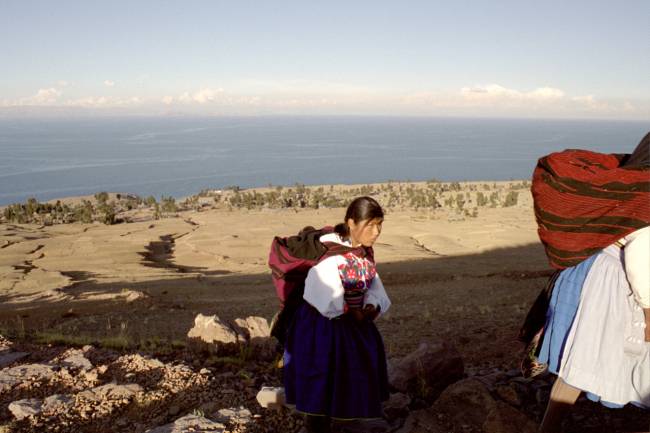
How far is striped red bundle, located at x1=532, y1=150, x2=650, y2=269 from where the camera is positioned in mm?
2658

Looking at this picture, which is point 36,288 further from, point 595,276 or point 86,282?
point 595,276

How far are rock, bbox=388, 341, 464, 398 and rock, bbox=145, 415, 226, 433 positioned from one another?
5.64 feet

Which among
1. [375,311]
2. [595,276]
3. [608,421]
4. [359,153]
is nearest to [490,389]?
[608,421]

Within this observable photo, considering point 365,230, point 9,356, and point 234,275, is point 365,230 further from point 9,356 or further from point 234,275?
point 234,275

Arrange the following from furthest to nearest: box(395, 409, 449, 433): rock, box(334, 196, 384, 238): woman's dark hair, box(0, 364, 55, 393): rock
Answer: box(0, 364, 55, 393): rock < box(395, 409, 449, 433): rock < box(334, 196, 384, 238): woman's dark hair

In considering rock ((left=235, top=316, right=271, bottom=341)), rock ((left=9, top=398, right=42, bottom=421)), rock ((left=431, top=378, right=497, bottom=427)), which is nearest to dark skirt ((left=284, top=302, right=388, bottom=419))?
rock ((left=431, top=378, right=497, bottom=427))

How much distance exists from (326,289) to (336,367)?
53 centimetres

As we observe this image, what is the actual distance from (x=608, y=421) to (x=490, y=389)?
0.87 metres

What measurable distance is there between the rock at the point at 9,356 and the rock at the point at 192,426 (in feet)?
8.73

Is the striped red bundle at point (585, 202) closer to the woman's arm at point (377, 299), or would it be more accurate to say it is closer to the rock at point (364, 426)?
the woman's arm at point (377, 299)

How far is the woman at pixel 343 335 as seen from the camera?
3.23 metres

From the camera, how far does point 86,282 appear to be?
15094 mm

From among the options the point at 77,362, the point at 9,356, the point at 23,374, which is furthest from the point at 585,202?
the point at 9,356

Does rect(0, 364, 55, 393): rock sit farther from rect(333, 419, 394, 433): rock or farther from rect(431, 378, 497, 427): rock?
rect(431, 378, 497, 427): rock
